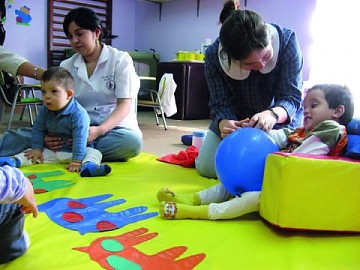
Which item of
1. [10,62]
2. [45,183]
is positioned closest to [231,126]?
[45,183]

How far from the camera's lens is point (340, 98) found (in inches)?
46.4

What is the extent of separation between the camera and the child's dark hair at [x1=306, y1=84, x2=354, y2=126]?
46.5 inches

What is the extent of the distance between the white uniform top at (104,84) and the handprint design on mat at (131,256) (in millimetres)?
976

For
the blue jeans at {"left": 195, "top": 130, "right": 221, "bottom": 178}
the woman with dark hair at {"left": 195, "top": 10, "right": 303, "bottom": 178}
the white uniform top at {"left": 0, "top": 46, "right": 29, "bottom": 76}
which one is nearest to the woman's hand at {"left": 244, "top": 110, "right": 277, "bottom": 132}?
the woman with dark hair at {"left": 195, "top": 10, "right": 303, "bottom": 178}

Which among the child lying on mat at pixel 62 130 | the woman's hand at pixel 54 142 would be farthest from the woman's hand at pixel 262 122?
the woman's hand at pixel 54 142

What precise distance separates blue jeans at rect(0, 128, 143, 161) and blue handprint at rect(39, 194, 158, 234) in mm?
569

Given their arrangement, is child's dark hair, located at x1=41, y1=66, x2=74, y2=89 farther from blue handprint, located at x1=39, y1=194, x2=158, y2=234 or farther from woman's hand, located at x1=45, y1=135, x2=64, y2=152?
blue handprint, located at x1=39, y1=194, x2=158, y2=234

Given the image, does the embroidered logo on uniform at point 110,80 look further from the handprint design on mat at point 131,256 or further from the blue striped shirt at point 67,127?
the handprint design on mat at point 131,256

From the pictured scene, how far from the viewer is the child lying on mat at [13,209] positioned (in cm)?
65

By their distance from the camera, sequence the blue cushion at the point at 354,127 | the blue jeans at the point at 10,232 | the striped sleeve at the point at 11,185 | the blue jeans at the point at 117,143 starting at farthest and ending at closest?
1. the blue jeans at the point at 117,143
2. the blue cushion at the point at 354,127
3. the blue jeans at the point at 10,232
4. the striped sleeve at the point at 11,185

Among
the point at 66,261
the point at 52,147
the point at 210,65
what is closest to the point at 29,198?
the point at 66,261

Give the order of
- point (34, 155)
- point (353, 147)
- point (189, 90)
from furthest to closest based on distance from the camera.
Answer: point (189, 90) → point (34, 155) → point (353, 147)

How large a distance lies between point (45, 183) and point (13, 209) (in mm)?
637

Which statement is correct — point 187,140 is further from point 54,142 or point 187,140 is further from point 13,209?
point 13,209
